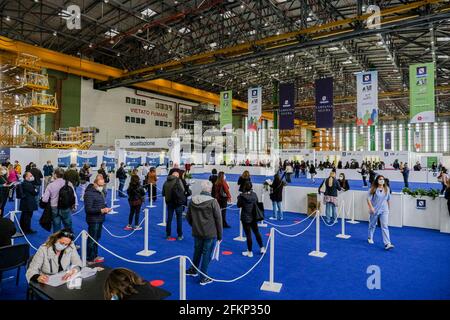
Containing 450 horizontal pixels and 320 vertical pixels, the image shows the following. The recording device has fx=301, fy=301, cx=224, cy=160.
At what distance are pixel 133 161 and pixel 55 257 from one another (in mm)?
Result: 18953

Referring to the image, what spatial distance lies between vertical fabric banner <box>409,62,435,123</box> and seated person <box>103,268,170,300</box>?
521 inches

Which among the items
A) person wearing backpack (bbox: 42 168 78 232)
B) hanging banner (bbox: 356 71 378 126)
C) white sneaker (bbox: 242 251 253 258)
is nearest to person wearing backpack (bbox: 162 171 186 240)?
white sneaker (bbox: 242 251 253 258)

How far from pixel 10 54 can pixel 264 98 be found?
25507 mm

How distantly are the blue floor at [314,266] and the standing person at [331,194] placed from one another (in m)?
0.59

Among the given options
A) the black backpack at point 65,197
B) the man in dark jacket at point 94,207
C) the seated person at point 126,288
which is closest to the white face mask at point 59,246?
the seated person at point 126,288

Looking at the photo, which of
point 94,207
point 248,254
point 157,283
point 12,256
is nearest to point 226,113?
point 248,254

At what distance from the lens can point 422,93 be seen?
12.6 meters

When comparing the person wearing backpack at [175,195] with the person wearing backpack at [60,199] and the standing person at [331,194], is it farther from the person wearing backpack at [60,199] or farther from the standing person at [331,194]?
the standing person at [331,194]

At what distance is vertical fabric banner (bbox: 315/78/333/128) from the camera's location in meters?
15.8

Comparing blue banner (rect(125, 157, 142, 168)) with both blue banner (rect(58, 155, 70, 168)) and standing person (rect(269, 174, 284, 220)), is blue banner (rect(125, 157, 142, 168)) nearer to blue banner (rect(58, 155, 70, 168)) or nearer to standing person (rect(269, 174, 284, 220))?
blue banner (rect(58, 155, 70, 168))

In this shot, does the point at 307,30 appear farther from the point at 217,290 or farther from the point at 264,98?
the point at 264,98

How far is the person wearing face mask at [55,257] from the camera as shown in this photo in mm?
3364

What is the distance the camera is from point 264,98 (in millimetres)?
36344

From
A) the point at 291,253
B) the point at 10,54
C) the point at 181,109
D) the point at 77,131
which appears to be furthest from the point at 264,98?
the point at 291,253
